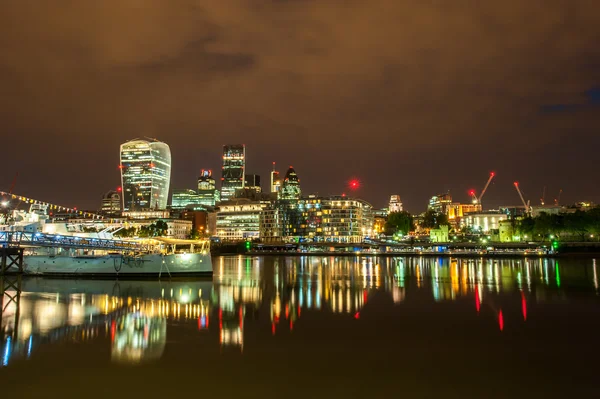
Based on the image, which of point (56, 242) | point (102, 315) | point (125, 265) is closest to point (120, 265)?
point (125, 265)

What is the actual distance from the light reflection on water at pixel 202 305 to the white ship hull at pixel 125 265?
2936 mm

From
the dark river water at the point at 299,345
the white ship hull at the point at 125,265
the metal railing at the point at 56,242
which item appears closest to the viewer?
the dark river water at the point at 299,345

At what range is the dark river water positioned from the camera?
1462 centimetres

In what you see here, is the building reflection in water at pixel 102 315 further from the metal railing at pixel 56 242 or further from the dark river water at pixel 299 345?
the metal railing at pixel 56 242

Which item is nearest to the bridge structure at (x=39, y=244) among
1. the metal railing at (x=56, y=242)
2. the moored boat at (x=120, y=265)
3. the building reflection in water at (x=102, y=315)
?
the metal railing at (x=56, y=242)

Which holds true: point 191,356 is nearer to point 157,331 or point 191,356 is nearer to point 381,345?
point 157,331

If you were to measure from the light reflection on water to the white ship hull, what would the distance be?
9.63 feet

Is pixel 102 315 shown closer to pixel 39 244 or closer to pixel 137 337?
pixel 137 337

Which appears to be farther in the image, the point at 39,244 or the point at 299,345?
the point at 39,244

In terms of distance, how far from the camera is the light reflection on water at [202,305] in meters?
21.0

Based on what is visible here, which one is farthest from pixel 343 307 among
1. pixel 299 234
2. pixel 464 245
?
pixel 299 234

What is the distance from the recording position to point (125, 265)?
50.4m

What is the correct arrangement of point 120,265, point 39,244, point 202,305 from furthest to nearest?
point 120,265 → point 39,244 → point 202,305

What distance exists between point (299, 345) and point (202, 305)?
12845 mm
